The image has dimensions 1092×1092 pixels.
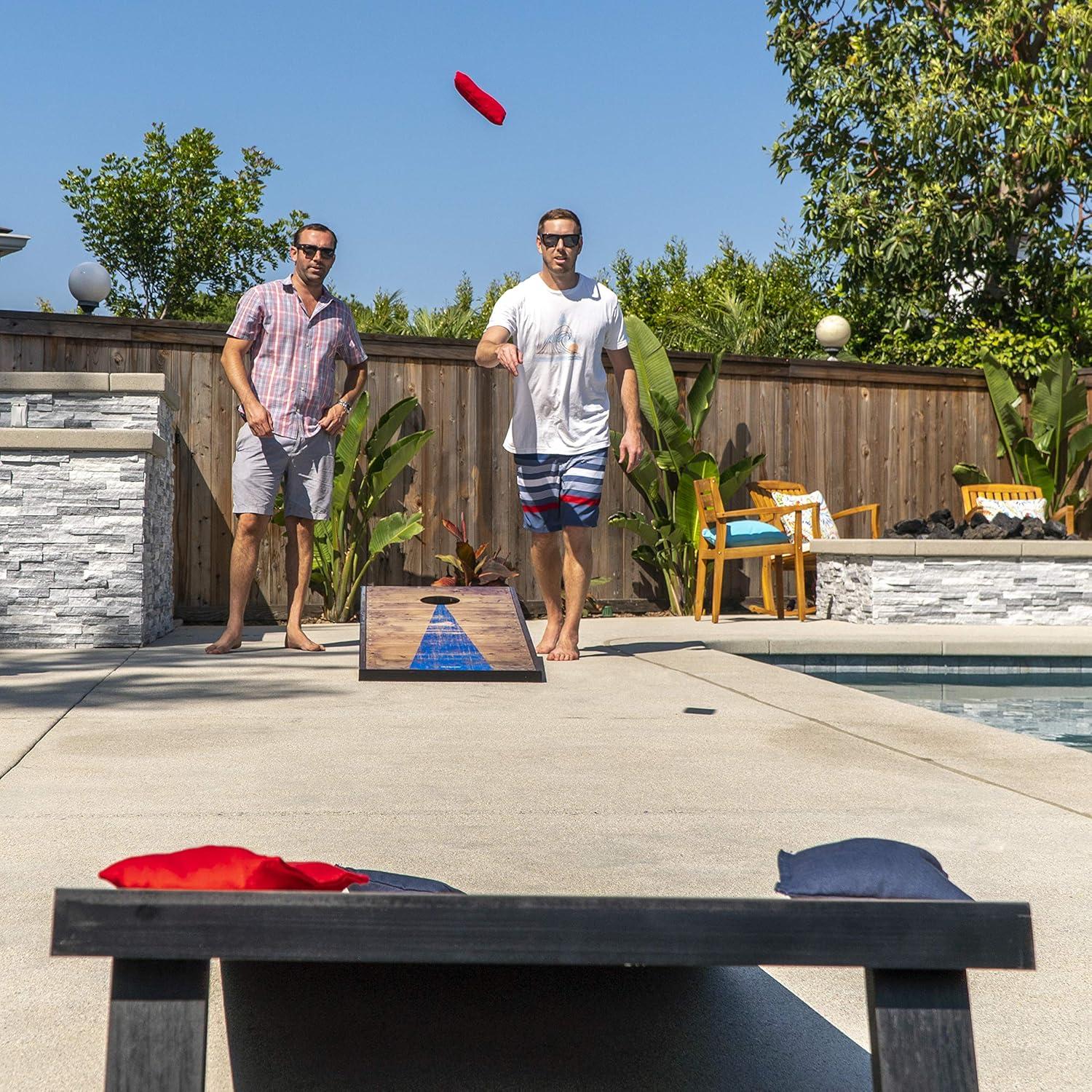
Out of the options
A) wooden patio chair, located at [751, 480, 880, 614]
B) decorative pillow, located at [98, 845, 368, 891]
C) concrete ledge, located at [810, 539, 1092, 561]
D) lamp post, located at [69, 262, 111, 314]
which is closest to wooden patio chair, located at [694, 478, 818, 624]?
concrete ledge, located at [810, 539, 1092, 561]

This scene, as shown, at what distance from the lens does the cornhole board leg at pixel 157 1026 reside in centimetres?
90

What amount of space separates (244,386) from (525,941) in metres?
4.65

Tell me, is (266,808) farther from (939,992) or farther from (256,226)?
(256,226)

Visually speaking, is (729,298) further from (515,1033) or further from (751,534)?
(515,1033)

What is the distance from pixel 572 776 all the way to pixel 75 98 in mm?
20724

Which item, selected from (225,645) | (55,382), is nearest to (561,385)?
(225,645)

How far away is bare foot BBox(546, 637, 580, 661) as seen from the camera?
17.5ft

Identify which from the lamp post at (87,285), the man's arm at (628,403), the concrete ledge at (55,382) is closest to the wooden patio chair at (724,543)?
the man's arm at (628,403)

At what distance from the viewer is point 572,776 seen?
2848 millimetres

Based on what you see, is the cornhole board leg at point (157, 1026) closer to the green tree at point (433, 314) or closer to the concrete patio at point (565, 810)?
the concrete patio at point (565, 810)

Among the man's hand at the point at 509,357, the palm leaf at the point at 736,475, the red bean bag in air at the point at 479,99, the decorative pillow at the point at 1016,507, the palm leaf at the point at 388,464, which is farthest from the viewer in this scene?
the decorative pillow at the point at 1016,507

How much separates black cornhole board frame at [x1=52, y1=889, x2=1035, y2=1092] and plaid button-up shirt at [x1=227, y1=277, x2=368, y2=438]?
4.64m

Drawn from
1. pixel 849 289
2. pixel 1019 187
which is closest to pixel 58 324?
pixel 849 289

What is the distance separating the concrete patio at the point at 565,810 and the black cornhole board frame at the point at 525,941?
15.3 inches
